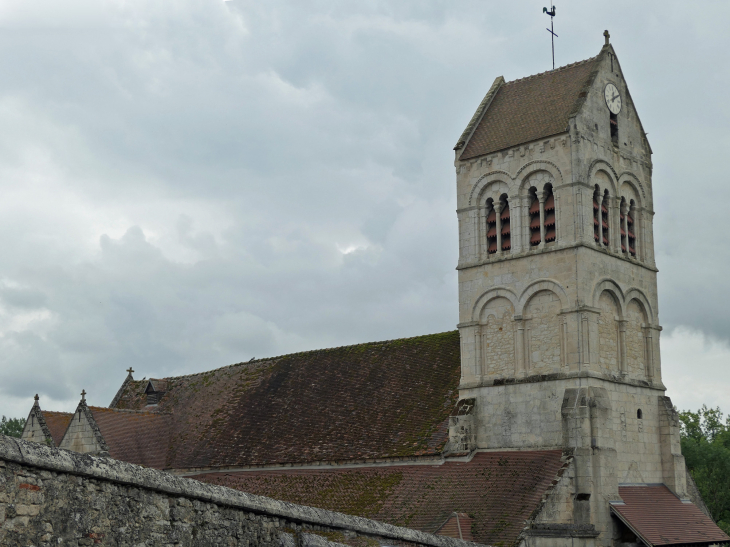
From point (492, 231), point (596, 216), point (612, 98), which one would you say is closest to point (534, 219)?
point (492, 231)

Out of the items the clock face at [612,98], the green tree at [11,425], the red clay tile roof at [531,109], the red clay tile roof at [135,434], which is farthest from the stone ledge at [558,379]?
the green tree at [11,425]

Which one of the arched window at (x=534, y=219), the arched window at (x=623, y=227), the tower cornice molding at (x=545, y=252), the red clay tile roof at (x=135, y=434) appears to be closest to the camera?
the tower cornice molding at (x=545, y=252)

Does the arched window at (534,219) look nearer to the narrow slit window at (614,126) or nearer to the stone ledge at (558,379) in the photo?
the narrow slit window at (614,126)

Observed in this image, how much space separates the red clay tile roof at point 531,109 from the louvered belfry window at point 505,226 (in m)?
1.90

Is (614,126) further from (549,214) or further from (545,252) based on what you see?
(545,252)

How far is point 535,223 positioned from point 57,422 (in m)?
21.7

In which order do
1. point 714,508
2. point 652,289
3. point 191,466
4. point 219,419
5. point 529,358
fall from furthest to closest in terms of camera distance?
point 714,508, point 219,419, point 191,466, point 652,289, point 529,358

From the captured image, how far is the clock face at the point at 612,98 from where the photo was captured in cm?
2858

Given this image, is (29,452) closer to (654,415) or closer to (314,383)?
(654,415)

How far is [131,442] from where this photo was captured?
3550 cm

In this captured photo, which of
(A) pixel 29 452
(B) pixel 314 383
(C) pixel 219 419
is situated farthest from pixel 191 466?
(A) pixel 29 452

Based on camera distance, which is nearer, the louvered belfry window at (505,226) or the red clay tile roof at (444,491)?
the red clay tile roof at (444,491)

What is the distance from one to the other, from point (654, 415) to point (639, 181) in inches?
300

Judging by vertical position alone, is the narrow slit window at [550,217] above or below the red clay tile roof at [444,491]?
above
